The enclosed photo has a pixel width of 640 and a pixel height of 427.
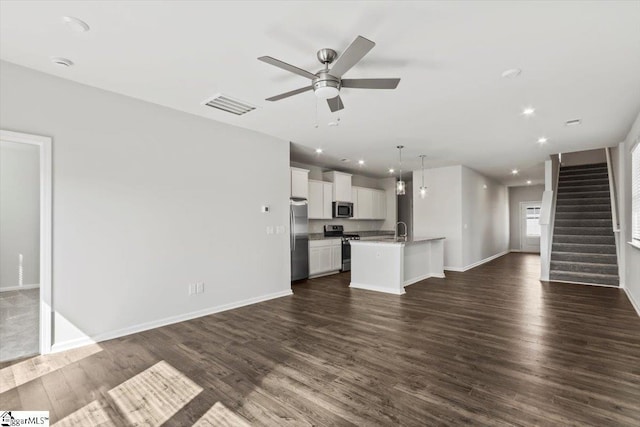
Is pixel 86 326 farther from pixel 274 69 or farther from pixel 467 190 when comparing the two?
pixel 467 190

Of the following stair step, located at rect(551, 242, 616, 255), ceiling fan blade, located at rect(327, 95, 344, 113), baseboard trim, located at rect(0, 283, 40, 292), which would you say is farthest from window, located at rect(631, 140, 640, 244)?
baseboard trim, located at rect(0, 283, 40, 292)

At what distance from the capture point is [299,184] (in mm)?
6867

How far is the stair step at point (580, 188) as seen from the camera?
27.2 ft

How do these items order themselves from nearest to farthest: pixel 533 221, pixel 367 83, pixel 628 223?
1. pixel 367 83
2. pixel 628 223
3. pixel 533 221

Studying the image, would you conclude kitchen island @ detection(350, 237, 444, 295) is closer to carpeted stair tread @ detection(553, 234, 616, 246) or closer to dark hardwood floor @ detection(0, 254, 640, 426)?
dark hardwood floor @ detection(0, 254, 640, 426)

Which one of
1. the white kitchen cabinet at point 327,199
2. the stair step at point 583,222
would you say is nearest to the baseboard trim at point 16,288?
the white kitchen cabinet at point 327,199

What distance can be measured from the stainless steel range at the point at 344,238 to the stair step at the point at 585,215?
5.24 meters

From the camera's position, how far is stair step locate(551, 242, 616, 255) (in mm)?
6909

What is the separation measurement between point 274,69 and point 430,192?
661cm

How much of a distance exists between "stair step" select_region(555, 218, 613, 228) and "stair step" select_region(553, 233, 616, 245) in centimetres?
40

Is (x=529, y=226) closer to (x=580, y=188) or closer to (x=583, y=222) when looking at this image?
(x=580, y=188)

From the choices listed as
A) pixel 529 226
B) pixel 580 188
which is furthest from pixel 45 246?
pixel 529 226

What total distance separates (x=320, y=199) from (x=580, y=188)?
715cm

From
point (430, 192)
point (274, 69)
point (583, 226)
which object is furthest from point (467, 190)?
point (274, 69)
